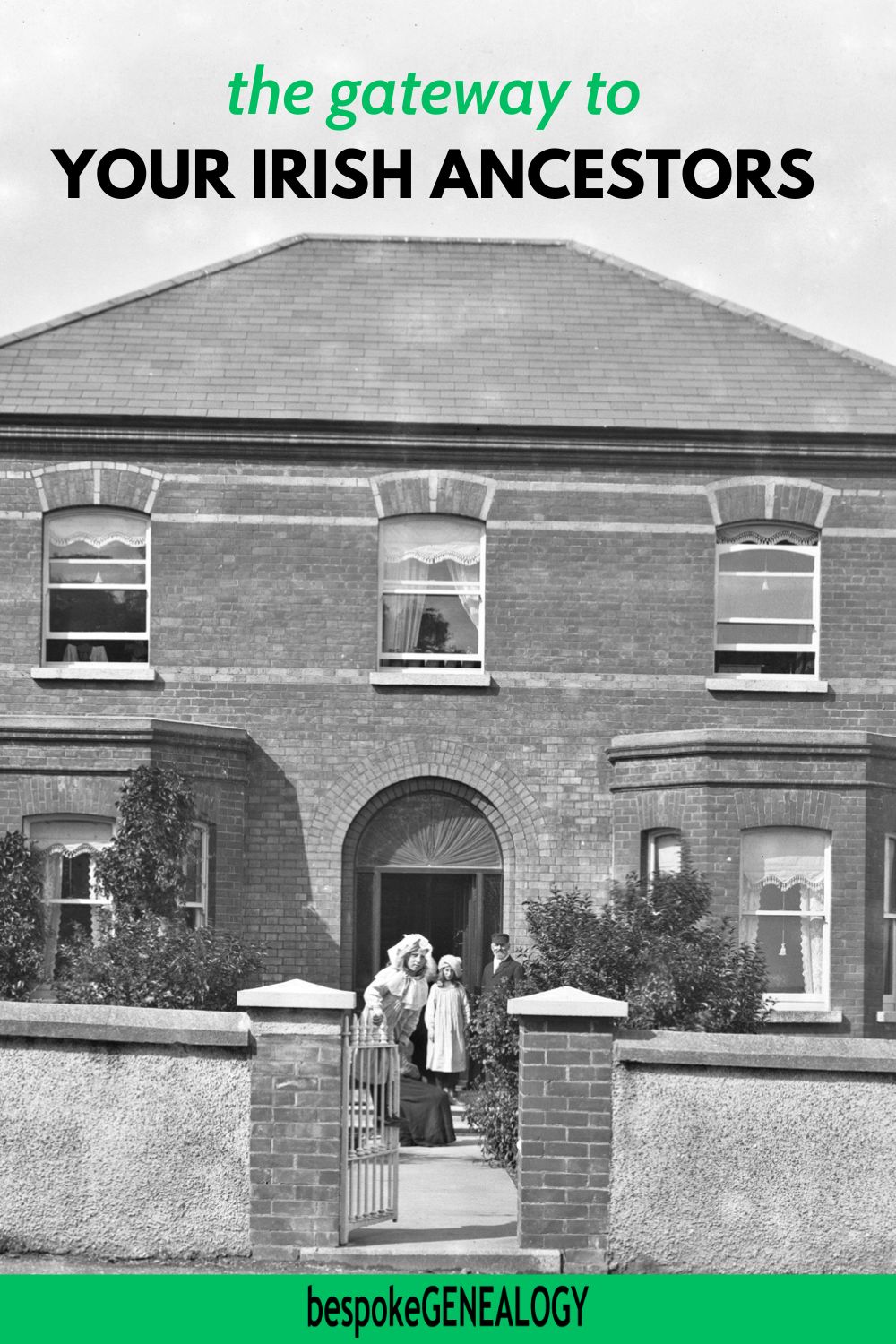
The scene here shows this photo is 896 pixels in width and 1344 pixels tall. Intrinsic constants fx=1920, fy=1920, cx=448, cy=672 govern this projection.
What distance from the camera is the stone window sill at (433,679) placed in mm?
20344

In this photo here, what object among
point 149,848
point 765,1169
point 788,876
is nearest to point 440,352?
point 149,848

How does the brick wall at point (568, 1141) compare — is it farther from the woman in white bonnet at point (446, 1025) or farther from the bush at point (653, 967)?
the woman in white bonnet at point (446, 1025)

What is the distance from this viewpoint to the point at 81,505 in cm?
2045

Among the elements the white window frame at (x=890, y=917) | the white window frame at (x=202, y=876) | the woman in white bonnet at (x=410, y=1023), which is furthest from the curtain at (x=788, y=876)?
the white window frame at (x=202, y=876)

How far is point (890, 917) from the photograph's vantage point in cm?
1988

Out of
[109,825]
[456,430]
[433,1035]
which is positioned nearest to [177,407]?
[456,430]

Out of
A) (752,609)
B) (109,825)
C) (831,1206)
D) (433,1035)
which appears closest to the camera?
(831,1206)

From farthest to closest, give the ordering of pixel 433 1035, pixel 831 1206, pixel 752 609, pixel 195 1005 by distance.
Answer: pixel 752 609 → pixel 433 1035 → pixel 195 1005 → pixel 831 1206

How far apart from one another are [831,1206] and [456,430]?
38.4ft

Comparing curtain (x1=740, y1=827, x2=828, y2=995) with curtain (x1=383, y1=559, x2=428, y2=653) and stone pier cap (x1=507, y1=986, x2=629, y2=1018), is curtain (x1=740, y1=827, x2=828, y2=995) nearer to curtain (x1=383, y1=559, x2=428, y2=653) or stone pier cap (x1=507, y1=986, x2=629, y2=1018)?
curtain (x1=383, y1=559, x2=428, y2=653)

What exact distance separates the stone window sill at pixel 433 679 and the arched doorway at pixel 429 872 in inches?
46.1

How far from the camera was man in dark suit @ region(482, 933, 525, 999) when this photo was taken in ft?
51.0

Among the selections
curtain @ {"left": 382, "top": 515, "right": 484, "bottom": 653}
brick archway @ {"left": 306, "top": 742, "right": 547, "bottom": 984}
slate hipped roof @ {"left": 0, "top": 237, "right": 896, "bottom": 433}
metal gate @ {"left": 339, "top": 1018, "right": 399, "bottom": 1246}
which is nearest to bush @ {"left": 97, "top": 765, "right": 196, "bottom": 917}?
brick archway @ {"left": 306, "top": 742, "right": 547, "bottom": 984}

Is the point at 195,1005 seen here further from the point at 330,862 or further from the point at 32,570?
the point at 32,570
